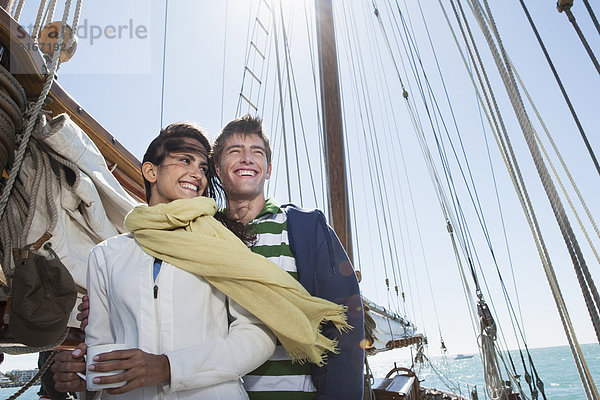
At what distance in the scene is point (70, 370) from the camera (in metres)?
1.01

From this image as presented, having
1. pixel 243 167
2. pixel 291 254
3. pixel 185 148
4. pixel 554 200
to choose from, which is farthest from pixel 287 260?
pixel 554 200

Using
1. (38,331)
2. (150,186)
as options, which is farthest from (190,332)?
(38,331)

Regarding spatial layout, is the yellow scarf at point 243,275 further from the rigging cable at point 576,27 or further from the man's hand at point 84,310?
the rigging cable at point 576,27

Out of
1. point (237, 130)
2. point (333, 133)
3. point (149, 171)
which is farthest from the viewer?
point (333, 133)

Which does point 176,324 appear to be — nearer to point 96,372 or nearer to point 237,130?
point 96,372

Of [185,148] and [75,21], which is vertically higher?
[75,21]

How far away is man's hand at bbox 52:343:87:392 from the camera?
101 cm

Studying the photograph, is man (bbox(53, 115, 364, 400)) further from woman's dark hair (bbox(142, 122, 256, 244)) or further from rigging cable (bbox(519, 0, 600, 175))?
rigging cable (bbox(519, 0, 600, 175))

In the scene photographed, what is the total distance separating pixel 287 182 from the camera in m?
3.25

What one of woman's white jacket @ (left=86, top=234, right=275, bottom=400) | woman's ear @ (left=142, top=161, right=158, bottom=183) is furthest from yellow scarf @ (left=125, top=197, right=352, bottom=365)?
woman's ear @ (left=142, top=161, right=158, bottom=183)

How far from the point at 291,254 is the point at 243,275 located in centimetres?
32

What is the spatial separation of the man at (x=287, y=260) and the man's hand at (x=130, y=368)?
0.75 ft

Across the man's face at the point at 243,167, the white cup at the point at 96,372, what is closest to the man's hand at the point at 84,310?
the white cup at the point at 96,372

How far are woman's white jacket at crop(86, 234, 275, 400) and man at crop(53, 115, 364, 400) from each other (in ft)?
0.52
